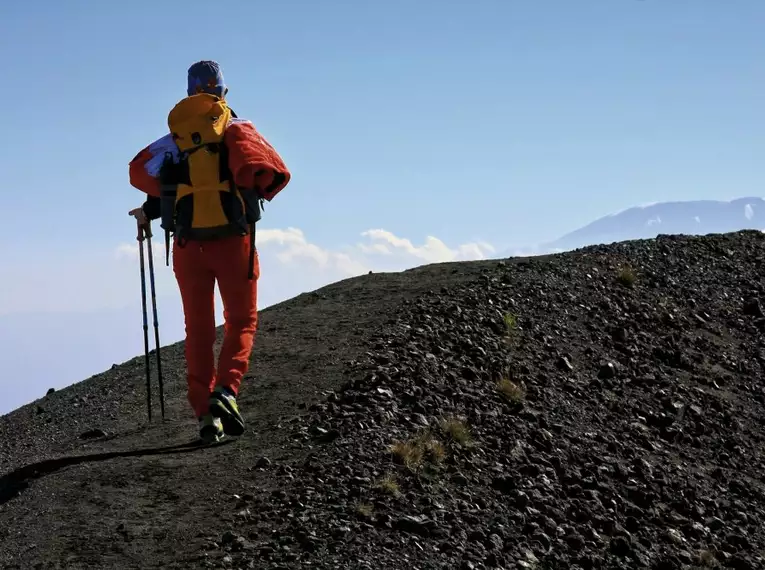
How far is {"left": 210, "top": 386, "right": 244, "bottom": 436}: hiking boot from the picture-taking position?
8648 mm

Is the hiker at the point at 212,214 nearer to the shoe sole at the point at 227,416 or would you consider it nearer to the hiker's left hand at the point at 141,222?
the shoe sole at the point at 227,416

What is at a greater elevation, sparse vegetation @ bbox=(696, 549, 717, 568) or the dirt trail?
the dirt trail

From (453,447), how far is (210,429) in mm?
2088

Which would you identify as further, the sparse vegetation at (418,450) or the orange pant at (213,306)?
the orange pant at (213,306)

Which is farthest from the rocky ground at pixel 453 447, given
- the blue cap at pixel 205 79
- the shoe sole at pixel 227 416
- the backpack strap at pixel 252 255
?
the blue cap at pixel 205 79

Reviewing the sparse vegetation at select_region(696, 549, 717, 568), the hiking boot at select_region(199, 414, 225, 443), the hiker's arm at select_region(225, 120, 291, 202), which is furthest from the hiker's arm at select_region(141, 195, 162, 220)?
the sparse vegetation at select_region(696, 549, 717, 568)

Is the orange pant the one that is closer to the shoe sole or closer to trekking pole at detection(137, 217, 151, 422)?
the shoe sole

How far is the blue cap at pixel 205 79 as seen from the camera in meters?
9.07

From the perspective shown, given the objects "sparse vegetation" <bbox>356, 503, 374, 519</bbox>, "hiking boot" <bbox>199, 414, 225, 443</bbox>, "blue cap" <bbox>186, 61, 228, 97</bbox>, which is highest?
"blue cap" <bbox>186, 61, 228, 97</bbox>

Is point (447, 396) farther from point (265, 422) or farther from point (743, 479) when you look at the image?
point (743, 479)

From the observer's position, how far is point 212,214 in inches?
342

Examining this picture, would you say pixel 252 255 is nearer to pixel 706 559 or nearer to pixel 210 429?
pixel 210 429

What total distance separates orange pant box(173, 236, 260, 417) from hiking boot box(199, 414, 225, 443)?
0.51ft

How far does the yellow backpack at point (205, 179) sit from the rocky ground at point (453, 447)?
1.81m
